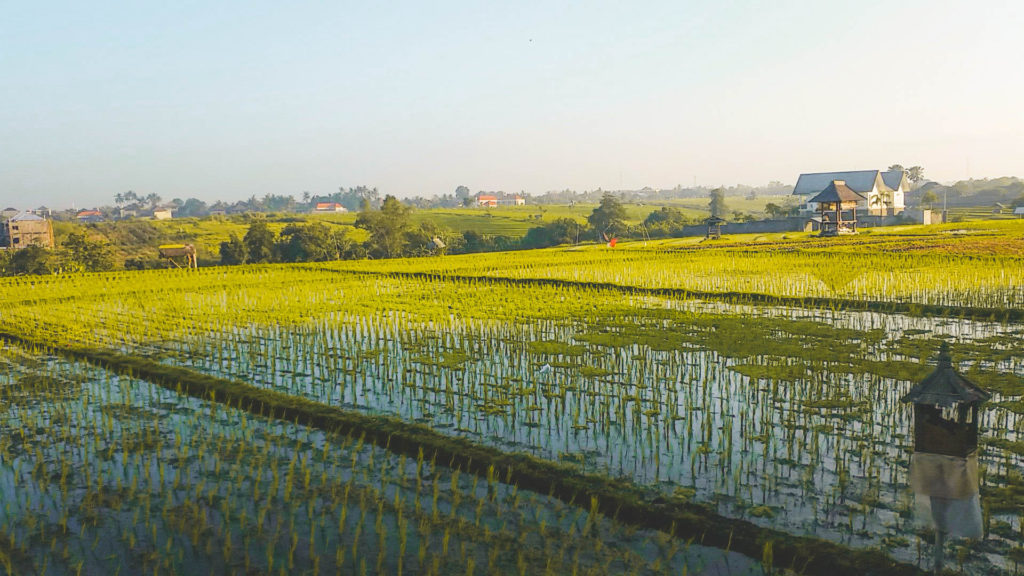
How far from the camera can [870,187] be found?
4931cm

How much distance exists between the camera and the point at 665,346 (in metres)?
8.93

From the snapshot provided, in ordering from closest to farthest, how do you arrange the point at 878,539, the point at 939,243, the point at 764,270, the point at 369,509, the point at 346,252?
the point at 878,539 → the point at 369,509 → the point at 764,270 → the point at 939,243 → the point at 346,252

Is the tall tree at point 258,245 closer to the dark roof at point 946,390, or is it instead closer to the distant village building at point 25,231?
the distant village building at point 25,231

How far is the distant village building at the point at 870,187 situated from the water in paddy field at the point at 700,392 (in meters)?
40.3

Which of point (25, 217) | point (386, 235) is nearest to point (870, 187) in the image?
point (386, 235)

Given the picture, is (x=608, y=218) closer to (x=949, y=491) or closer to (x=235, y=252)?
(x=235, y=252)

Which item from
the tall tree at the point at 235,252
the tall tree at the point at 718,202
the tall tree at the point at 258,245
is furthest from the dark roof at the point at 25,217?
the tall tree at the point at 718,202

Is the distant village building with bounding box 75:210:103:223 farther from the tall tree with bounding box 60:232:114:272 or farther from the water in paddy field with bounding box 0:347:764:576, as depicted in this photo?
the water in paddy field with bounding box 0:347:764:576

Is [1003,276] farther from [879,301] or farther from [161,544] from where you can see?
[161,544]

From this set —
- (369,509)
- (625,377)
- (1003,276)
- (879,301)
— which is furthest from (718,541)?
(1003,276)

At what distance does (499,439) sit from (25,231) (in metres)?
55.6

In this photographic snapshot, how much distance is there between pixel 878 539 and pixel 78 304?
15.2 m

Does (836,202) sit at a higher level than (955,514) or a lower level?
higher

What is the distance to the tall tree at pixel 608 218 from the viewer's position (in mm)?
42650
